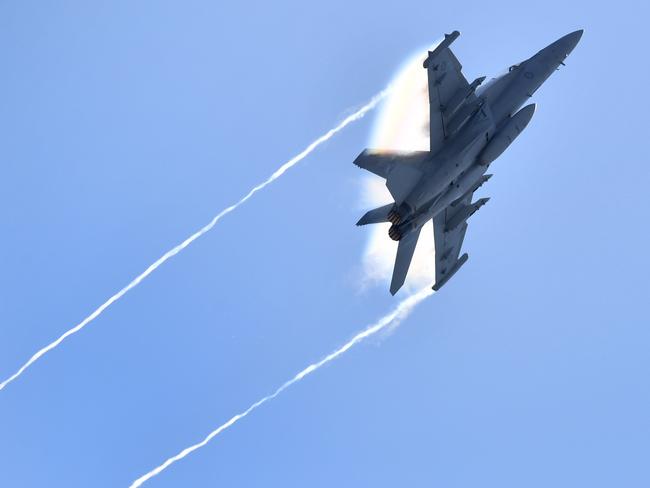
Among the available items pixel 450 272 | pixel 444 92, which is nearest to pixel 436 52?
pixel 444 92

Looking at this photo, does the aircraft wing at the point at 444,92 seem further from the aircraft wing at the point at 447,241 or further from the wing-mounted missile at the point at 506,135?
the aircraft wing at the point at 447,241

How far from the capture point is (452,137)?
1400 inches

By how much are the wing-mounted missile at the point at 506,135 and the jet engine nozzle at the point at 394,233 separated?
4.05 m

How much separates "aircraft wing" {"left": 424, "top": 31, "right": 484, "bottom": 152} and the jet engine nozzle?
10.6 ft

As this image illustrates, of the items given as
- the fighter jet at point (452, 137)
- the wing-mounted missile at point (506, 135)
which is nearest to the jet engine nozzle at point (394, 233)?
the fighter jet at point (452, 137)

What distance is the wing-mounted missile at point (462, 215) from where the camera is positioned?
3984cm

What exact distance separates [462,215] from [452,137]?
555 cm

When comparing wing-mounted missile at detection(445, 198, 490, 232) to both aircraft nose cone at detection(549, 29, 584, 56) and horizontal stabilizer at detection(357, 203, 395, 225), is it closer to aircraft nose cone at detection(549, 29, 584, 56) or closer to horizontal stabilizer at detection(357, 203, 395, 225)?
horizontal stabilizer at detection(357, 203, 395, 225)

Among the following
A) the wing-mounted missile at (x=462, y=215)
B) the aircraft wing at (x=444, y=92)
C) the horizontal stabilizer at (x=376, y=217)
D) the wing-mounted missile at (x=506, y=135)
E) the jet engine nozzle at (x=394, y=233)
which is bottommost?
the jet engine nozzle at (x=394, y=233)

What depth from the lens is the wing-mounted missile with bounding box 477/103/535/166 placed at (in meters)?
35.4

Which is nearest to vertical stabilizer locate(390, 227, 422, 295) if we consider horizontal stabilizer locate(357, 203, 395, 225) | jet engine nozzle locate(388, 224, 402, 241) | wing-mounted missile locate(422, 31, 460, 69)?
jet engine nozzle locate(388, 224, 402, 241)

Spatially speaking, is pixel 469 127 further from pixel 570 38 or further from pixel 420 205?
pixel 570 38

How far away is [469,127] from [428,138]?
62.4 inches

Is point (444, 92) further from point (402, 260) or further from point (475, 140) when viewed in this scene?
point (402, 260)
